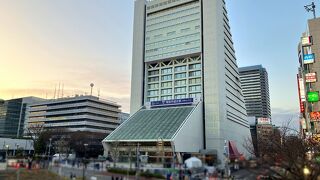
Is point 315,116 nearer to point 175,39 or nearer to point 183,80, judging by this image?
point 183,80

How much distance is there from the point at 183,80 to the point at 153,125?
24437 mm

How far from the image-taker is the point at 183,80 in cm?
9794

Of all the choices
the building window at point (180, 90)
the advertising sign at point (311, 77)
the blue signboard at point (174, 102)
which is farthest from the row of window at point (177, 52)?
the advertising sign at point (311, 77)

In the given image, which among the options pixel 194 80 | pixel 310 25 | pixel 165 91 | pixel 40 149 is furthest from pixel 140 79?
pixel 310 25

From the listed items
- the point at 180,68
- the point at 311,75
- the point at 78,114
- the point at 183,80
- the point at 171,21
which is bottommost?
the point at 78,114

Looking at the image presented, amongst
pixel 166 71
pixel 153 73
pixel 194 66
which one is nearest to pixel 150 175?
pixel 194 66

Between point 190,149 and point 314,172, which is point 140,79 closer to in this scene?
point 190,149

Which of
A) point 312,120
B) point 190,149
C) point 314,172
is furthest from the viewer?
point 190,149

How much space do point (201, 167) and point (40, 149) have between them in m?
80.6

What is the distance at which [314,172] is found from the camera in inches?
959

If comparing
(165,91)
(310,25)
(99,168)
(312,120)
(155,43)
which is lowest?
(99,168)

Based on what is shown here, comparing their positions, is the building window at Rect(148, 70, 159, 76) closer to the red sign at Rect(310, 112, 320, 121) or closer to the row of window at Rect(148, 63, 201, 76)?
the row of window at Rect(148, 63, 201, 76)

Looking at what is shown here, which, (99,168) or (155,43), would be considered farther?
(155,43)

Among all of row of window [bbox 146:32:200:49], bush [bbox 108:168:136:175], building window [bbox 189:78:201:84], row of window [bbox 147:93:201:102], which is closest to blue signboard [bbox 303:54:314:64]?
row of window [bbox 147:93:201:102]
